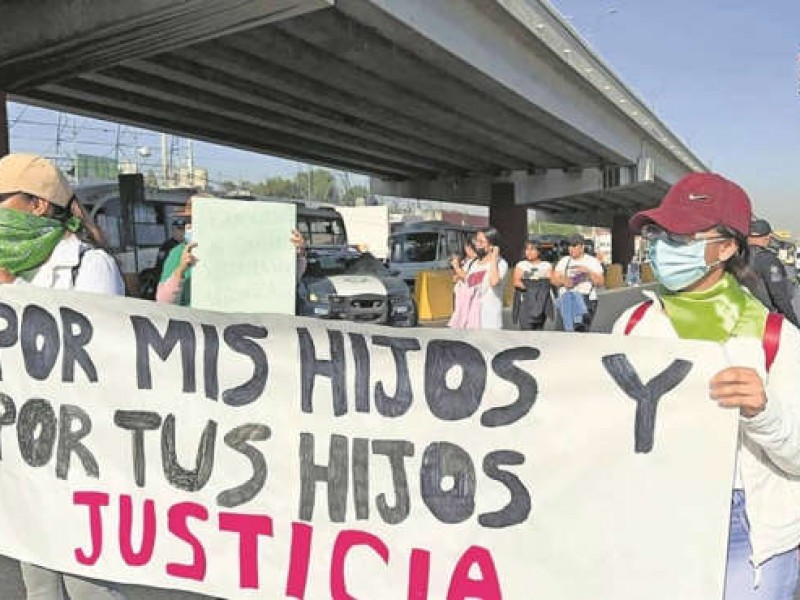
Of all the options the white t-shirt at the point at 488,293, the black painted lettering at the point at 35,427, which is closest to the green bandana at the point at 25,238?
the black painted lettering at the point at 35,427

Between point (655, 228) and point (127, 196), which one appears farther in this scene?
point (127, 196)

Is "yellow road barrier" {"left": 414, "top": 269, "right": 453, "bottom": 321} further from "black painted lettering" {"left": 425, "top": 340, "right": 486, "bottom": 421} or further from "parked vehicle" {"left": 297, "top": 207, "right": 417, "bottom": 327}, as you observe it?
"black painted lettering" {"left": 425, "top": 340, "right": 486, "bottom": 421}

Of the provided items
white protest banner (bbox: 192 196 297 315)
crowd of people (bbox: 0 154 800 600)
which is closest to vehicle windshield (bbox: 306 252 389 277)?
white protest banner (bbox: 192 196 297 315)

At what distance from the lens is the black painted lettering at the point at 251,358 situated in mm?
2543

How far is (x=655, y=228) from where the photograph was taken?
2092mm

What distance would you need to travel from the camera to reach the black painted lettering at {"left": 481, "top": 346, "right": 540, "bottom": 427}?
2262 millimetres

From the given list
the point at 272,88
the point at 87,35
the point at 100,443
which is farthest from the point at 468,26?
the point at 100,443

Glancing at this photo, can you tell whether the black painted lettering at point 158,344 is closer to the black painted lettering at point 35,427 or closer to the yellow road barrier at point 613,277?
the black painted lettering at point 35,427

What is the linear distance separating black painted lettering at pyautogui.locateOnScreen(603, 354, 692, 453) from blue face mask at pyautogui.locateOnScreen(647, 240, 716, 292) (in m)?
0.20

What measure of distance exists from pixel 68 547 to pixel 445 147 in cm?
2840

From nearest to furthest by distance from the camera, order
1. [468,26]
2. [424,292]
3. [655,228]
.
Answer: [655,228] < [468,26] < [424,292]

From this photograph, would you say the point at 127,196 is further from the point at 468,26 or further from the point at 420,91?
the point at 420,91

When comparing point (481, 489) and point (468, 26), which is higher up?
point (468, 26)

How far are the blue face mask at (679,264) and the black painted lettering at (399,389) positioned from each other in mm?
763
